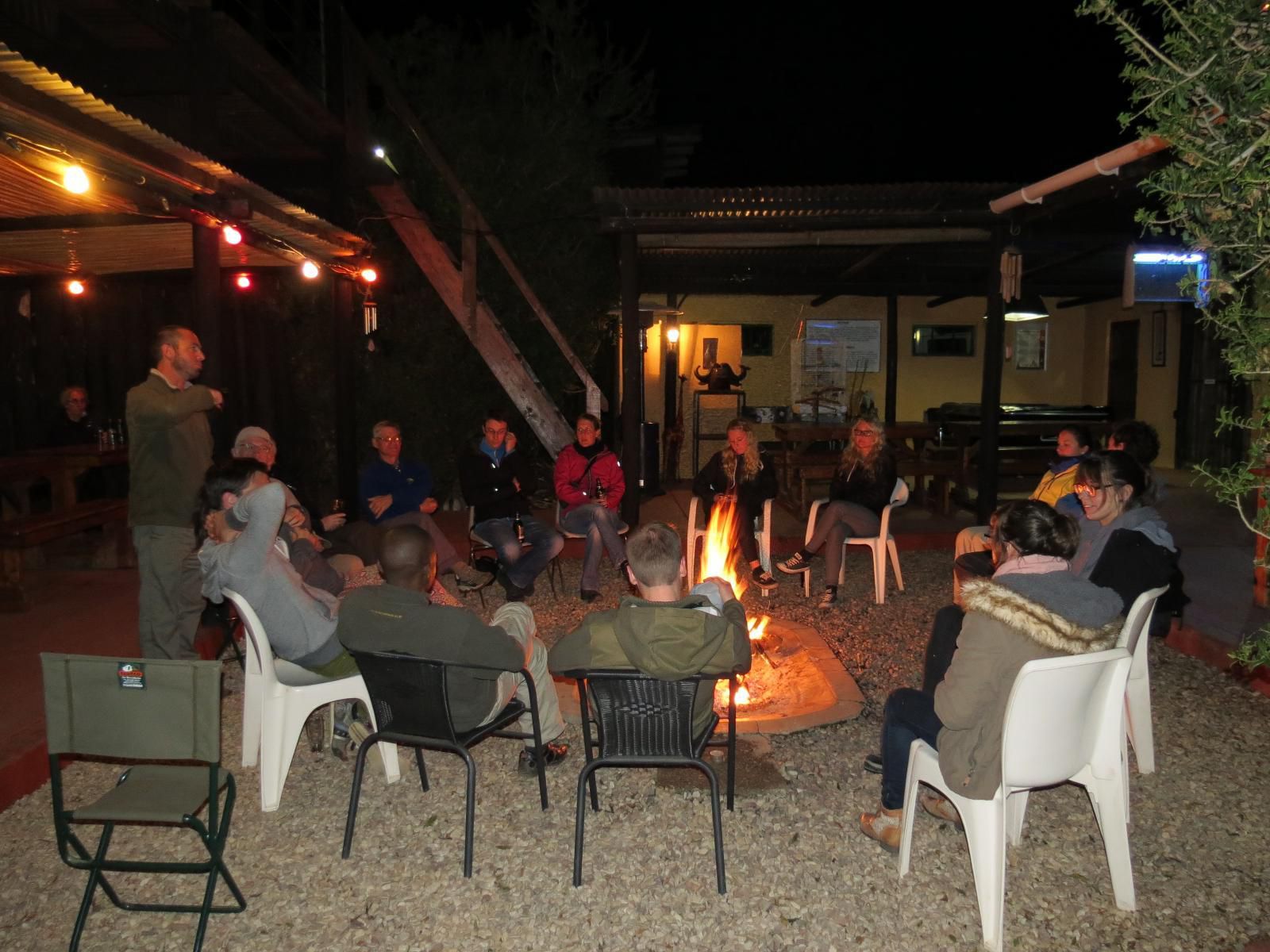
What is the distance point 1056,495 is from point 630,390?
A: 3.74 metres

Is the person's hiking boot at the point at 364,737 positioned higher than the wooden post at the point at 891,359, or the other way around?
the wooden post at the point at 891,359

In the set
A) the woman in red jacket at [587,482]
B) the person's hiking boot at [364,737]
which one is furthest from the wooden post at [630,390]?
the person's hiking boot at [364,737]

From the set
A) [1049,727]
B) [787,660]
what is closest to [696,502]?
[787,660]

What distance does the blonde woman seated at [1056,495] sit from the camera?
532cm

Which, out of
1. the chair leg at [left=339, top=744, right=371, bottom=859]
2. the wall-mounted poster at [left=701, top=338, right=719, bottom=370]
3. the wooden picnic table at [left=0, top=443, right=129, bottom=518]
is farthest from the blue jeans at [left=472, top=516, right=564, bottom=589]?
the wall-mounted poster at [left=701, top=338, right=719, bottom=370]

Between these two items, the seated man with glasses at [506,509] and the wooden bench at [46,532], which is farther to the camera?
the seated man with glasses at [506,509]

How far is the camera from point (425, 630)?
3.04m

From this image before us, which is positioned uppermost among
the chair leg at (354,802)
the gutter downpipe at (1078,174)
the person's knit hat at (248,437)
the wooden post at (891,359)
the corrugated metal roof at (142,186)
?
the gutter downpipe at (1078,174)

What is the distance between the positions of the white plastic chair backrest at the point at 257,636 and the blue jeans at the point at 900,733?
230cm

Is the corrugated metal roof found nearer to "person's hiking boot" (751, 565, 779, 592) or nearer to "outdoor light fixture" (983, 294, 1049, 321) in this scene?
"person's hiking boot" (751, 565, 779, 592)

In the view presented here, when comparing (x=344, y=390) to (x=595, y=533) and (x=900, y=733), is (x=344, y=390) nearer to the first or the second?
(x=595, y=533)

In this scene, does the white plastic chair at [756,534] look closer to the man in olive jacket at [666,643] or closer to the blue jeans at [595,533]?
the blue jeans at [595,533]

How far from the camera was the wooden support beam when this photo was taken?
30.9 ft

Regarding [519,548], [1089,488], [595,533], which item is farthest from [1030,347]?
[1089,488]
